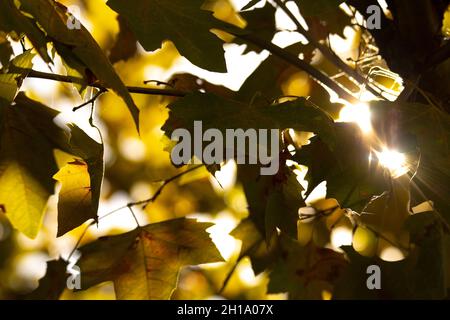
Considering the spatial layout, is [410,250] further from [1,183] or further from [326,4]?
[1,183]

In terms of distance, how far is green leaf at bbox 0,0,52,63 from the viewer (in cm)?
107

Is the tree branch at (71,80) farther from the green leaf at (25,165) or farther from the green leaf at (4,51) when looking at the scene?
the green leaf at (25,165)

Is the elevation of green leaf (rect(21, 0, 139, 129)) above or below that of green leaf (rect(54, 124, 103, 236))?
above

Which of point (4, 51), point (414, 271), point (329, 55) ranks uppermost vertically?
point (329, 55)

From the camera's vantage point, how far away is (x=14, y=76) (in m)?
1.20

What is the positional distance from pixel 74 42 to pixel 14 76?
143 millimetres

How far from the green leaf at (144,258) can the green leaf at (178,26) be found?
0.48m

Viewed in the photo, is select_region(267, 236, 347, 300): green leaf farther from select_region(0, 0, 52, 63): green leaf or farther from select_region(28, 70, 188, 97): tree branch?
select_region(0, 0, 52, 63): green leaf

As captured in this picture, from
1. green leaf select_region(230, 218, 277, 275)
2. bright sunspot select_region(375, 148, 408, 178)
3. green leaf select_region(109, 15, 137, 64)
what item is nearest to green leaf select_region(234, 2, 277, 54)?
green leaf select_region(109, 15, 137, 64)

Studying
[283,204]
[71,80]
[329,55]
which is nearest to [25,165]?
[71,80]

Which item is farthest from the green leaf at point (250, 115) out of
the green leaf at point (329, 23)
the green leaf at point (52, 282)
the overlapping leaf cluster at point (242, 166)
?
Answer: the green leaf at point (52, 282)

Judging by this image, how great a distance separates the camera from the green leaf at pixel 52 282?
180 cm

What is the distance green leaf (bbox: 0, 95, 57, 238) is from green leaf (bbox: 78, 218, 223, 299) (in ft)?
0.51

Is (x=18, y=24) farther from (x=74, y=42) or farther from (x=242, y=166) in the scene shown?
(x=242, y=166)
